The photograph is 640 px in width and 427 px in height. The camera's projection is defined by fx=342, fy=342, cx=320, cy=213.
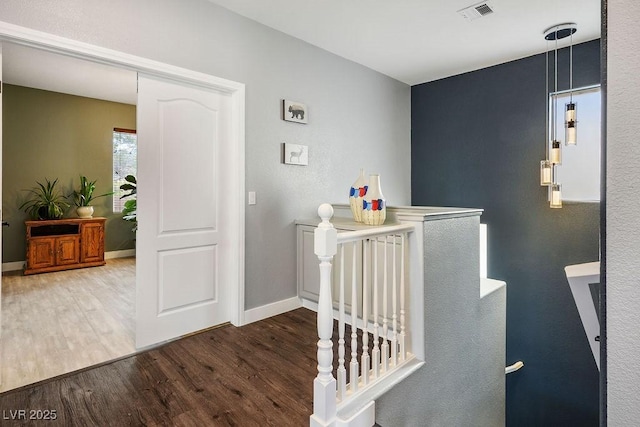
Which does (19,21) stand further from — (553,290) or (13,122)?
(553,290)

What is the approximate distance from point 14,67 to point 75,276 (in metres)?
2.68

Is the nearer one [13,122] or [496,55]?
[496,55]

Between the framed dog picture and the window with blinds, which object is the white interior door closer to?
the framed dog picture

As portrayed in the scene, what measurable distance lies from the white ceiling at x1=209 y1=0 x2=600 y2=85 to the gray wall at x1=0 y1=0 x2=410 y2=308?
0.65 ft

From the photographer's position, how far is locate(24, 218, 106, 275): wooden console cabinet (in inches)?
191

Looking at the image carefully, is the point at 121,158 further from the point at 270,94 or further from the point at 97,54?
the point at 97,54

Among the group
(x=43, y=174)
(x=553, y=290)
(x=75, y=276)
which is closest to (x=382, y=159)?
(x=553, y=290)

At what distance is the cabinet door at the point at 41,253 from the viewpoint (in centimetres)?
481

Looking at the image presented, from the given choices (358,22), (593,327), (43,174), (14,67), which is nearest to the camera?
(593,327)

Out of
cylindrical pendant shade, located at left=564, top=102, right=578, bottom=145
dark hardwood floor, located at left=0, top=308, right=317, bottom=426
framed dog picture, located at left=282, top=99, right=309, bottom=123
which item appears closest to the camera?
dark hardwood floor, located at left=0, top=308, right=317, bottom=426

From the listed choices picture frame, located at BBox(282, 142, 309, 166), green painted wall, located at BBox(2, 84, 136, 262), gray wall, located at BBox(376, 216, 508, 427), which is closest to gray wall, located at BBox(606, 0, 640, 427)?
gray wall, located at BBox(376, 216, 508, 427)

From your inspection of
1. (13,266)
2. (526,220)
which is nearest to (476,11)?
(526,220)

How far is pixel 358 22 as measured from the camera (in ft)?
10.0

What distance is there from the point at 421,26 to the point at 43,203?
563 cm
